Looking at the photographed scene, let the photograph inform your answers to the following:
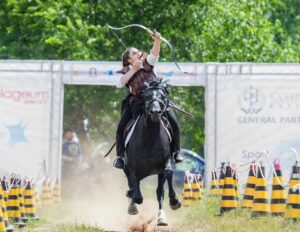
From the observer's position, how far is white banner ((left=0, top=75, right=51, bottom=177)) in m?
24.6

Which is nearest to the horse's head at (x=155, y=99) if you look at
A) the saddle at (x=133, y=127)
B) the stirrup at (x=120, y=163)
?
the saddle at (x=133, y=127)

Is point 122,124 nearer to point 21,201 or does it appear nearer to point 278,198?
point 278,198

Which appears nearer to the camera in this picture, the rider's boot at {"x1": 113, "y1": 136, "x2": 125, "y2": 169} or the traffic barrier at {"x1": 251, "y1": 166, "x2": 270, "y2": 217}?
the traffic barrier at {"x1": 251, "y1": 166, "x2": 270, "y2": 217}

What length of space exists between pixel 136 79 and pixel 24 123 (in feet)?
34.4

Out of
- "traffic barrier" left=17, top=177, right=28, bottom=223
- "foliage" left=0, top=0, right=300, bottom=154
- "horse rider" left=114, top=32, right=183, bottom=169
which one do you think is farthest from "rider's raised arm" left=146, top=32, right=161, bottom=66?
"foliage" left=0, top=0, right=300, bottom=154

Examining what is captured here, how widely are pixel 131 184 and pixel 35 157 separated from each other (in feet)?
33.3

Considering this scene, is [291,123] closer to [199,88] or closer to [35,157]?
[35,157]

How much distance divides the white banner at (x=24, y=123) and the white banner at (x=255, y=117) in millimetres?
4451

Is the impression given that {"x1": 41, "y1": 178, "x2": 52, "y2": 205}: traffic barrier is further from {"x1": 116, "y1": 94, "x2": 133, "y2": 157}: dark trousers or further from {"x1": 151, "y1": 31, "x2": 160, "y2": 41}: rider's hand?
{"x1": 151, "y1": 31, "x2": 160, "y2": 41}: rider's hand

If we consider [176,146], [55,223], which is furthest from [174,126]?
[55,223]

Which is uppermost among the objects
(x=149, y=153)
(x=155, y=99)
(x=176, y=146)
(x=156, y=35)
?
(x=156, y=35)

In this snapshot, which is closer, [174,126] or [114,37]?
[174,126]

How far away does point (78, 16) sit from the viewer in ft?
104

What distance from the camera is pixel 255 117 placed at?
2408cm
